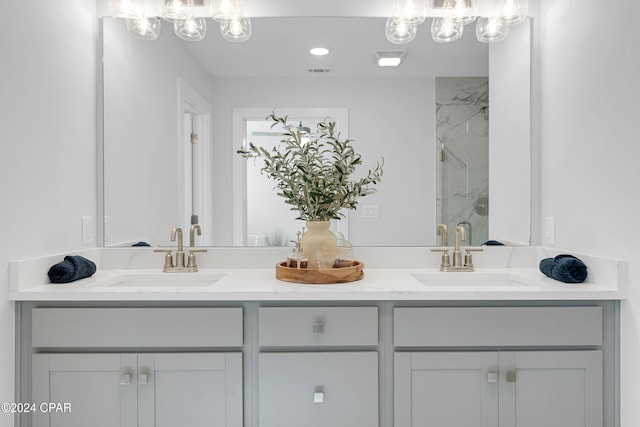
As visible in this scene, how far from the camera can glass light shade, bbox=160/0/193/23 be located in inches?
76.6

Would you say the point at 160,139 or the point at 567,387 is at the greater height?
the point at 160,139

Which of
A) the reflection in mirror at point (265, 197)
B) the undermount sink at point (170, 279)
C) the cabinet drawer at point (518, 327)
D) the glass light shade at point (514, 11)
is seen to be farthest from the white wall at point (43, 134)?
the glass light shade at point (514, 11)

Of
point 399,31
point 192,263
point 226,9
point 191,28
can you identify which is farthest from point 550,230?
point 191,28

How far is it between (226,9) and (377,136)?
0.88 meters

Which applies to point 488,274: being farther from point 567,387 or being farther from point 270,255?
point 270,255

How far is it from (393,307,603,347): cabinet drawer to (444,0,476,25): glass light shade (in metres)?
1.29

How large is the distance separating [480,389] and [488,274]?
558 mm

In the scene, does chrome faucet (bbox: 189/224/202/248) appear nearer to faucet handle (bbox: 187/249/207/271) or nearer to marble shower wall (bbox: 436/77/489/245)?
faucet handle (bbox: 187/249/207/271)

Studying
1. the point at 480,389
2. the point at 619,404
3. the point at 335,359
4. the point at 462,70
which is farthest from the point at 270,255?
the point at 619,404

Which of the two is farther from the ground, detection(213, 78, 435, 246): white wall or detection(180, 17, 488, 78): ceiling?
detection(180, 17, 488, 78): ceiling

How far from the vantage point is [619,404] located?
1.48 meters

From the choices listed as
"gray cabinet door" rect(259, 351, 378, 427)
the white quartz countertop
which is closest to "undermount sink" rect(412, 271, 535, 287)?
the white quartz countertop

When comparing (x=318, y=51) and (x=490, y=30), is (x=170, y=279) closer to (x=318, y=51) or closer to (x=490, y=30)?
(x=318, y=51)

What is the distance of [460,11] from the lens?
76.7 inches
